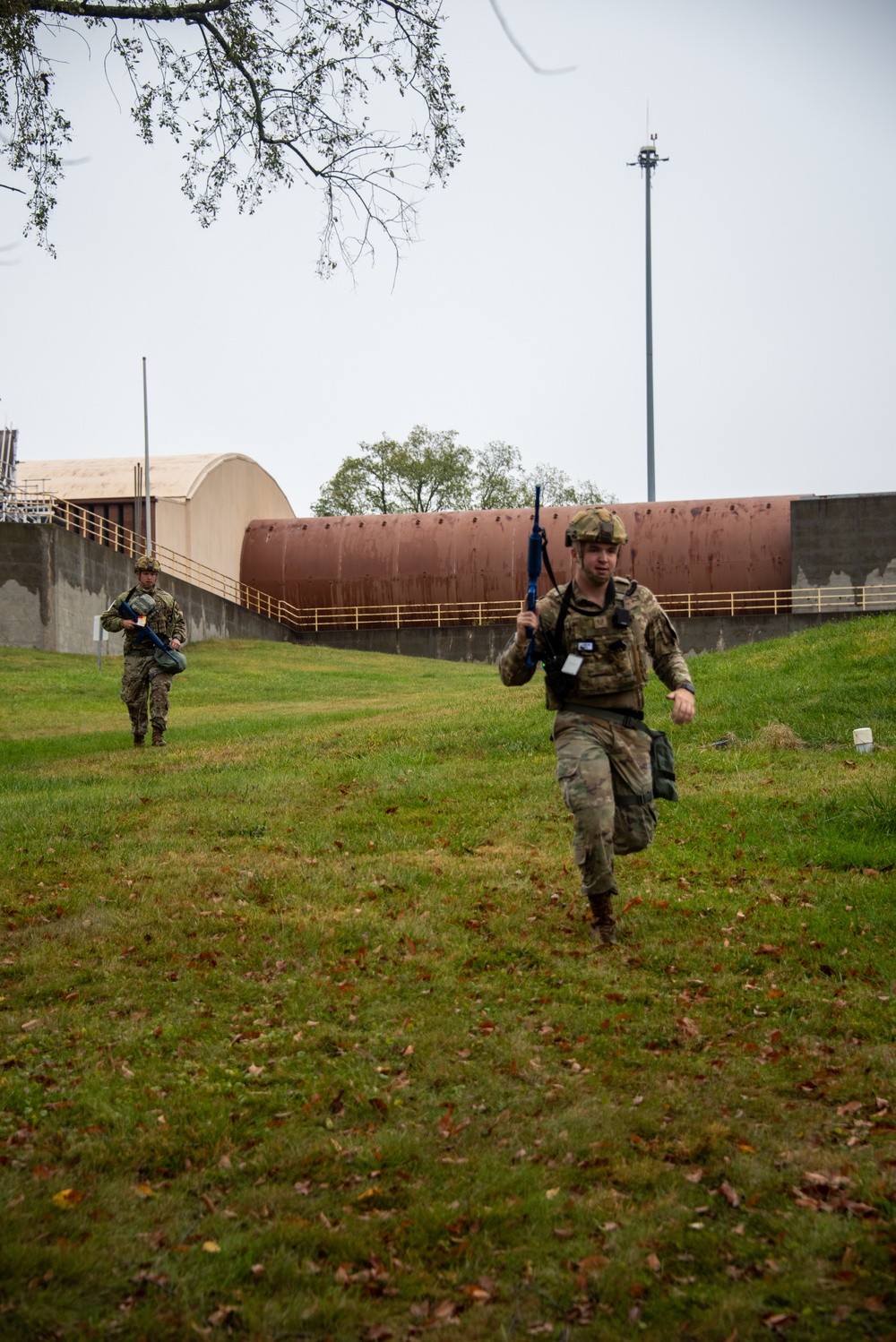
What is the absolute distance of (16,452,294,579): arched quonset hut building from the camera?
40.6 m

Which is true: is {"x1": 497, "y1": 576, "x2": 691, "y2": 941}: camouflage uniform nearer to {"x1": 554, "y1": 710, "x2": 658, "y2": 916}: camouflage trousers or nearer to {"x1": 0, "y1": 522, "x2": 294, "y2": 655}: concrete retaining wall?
{"x1": 554, "y1": 710, "x2": 658, "y2": 916}: camouflage trousers

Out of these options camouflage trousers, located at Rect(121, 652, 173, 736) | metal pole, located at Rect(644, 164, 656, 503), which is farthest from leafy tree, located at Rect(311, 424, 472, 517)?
camouflage trousers, located at Rect(121, 652, 173, 736)

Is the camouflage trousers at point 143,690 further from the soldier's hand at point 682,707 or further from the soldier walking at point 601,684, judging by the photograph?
the soldier's hand at point 682,707

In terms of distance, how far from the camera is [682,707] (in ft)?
23.4

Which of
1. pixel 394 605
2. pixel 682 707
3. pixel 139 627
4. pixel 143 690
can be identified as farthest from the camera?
pixel 394 605

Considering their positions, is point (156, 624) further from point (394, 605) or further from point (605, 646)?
point (394, 605)

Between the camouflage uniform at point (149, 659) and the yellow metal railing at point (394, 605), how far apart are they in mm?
18374

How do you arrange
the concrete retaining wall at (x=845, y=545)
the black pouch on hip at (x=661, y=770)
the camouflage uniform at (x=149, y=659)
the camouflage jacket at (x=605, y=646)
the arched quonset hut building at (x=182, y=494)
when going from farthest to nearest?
the arched quonset hut building at (x=182, y=494)
the concrete retaining wall at (x=845, y=545)
the camouflage uniform at (x=149, y=659)
the black pouch on hip at (x=661, y=770)
the camouflage jacket at (x=605, y=646)

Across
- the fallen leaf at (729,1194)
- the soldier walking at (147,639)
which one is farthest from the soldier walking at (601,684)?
the soldier walking at (147,639)

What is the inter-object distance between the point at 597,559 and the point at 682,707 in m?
0.98

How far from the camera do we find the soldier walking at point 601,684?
712 cm

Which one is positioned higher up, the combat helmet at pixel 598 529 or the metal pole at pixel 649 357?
the metal pole at pixel 649 357

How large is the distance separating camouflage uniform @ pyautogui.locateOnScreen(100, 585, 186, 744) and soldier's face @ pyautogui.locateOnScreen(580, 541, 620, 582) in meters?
8.93

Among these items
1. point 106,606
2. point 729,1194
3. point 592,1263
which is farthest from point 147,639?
point 106,606
